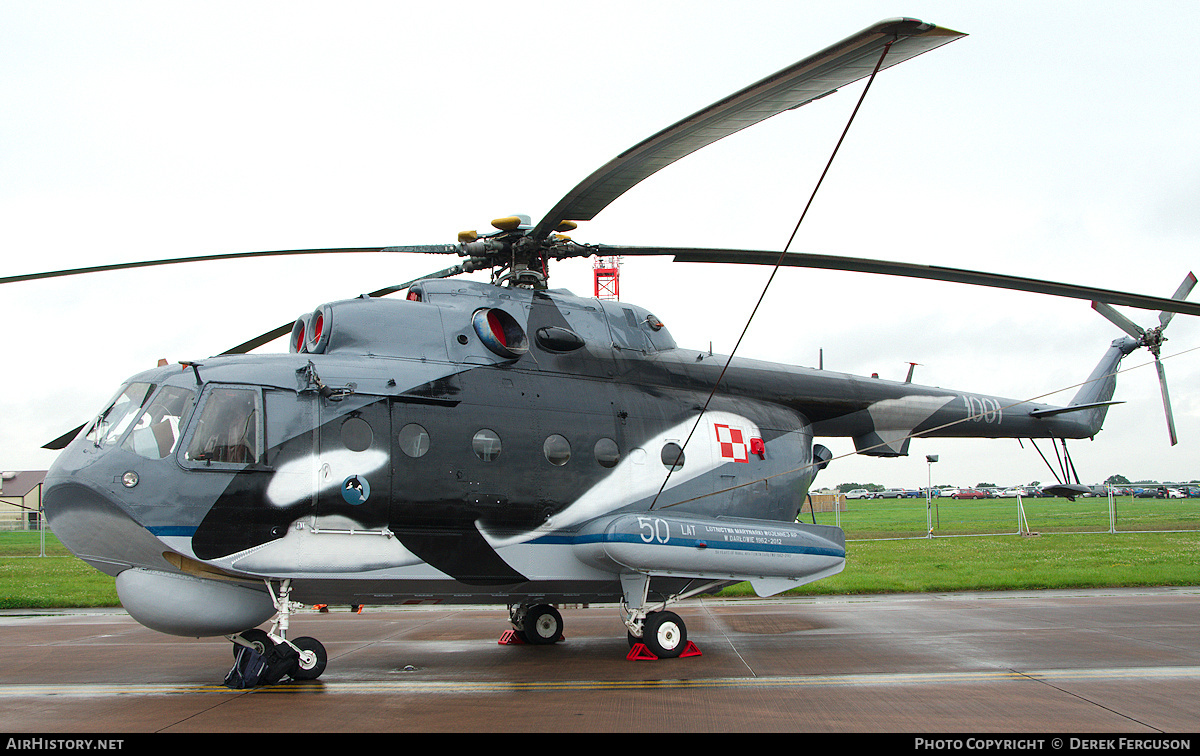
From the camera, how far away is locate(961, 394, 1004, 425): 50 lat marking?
43.3 feet

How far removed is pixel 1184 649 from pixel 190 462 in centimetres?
1155

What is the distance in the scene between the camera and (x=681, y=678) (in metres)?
8.68

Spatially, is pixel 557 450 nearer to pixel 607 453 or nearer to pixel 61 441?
pixel 607 453

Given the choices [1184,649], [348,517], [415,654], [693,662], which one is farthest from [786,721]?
[1184,649]

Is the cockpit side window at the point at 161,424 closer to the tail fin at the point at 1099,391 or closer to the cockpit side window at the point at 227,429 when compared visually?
the cockpit side window at the point at 227,429

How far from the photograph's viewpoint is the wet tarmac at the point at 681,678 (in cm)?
659

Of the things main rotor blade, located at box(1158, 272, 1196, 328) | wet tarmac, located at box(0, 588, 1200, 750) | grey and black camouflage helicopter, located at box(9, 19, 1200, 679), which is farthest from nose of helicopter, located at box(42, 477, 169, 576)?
main rotor blade, located at box(1158, 272, 1196, 328)

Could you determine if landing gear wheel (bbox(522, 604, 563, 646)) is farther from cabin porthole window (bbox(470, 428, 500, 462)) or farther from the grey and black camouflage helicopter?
cabin porthole window (bbox(470, 428, 500, 462))

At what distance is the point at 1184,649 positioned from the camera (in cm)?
A: 980

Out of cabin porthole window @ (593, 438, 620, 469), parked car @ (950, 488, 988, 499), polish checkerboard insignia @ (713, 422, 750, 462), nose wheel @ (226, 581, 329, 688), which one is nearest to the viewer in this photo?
nose wheel @ (226, 581, 329, 688)

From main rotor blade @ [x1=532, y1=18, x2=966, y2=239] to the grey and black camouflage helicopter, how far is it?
0.03 metres

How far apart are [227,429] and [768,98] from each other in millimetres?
5957

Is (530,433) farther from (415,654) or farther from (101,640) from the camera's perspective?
(101,640)

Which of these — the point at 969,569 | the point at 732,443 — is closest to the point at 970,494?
the point at 969,569
